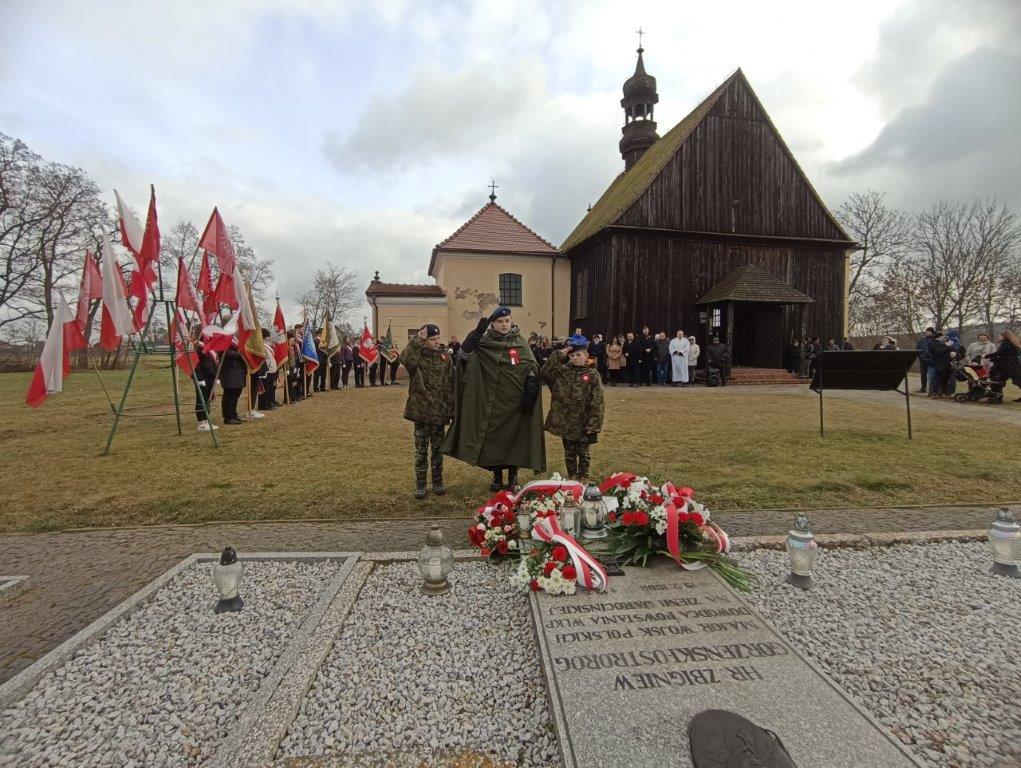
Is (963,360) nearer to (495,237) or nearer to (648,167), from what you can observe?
(648,167)

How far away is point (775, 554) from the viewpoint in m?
4.14

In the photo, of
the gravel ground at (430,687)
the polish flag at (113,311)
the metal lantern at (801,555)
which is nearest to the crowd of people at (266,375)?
the polish flag at (113,311)

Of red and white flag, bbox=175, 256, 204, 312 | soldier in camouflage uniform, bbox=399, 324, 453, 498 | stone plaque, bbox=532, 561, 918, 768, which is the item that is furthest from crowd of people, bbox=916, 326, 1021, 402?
red and white flag, bbox=175, 256, 204, 312

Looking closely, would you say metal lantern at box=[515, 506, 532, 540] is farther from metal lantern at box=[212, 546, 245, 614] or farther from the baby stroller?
the baby stroller

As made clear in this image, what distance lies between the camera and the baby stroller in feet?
42.0

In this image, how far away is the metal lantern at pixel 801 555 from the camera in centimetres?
355

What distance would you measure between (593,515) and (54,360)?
827 cm

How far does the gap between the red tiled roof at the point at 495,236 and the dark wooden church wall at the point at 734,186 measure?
611 cm

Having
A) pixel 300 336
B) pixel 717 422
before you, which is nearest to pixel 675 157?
pixel 717 422

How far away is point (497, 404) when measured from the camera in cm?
544

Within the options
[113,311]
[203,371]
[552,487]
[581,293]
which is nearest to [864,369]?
[552,487]

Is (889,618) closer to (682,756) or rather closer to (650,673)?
(650,673)

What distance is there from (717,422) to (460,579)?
27.2ft

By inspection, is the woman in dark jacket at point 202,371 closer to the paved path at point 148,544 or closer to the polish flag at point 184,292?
the polish flag at point 184,292
